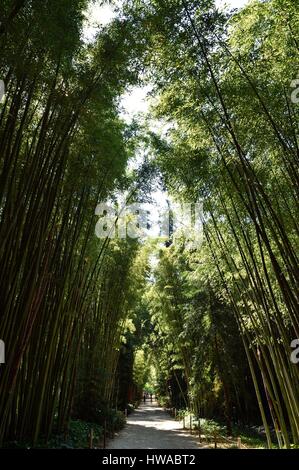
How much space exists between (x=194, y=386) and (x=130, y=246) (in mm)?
4348

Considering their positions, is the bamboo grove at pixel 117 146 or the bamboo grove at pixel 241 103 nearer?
the bamboo grove at pixel 117 146

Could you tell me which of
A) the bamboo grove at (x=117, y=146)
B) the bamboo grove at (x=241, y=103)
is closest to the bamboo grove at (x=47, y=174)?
the bamboo grove at (x=117, y=146)

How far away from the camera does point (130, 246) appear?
8.67m

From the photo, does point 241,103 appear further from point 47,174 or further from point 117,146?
point 47,174

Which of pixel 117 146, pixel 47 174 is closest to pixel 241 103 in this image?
pixel 117 146

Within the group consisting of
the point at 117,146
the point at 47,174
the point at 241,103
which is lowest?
the point at 47,174

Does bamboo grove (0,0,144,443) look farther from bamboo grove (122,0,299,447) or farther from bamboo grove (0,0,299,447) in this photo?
bamboo grove (122,0,299,447)

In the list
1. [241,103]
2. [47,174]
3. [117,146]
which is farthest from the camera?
[117,146]

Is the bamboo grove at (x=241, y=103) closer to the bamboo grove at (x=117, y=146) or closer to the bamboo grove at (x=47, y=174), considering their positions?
the bamboo grove at (x=117, y=146)

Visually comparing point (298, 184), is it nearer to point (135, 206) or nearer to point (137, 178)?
point (137, 178)

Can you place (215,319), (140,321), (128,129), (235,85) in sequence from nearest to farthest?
(235,85), (128,129), (215,319), (140,321)

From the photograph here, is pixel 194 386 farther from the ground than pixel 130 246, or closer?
closer

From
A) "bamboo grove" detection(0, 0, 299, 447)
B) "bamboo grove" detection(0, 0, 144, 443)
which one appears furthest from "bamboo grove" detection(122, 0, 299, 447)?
"bamboo grove" detection(0, 0, 144, 443)

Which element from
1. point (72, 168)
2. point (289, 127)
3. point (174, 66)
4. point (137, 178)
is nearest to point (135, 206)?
point (137, 178)
